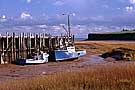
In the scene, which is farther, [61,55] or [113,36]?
[113,36]

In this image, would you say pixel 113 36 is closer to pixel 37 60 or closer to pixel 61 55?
pixel 61 55

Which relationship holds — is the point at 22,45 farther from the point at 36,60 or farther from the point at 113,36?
the point at 113,36

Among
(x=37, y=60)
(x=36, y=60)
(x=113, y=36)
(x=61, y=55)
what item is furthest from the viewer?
(x=113, y=36)

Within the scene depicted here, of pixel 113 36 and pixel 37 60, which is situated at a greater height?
pixel 113 36

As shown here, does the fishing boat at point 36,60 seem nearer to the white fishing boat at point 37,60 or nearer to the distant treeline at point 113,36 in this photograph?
the white fishing boat at point 37,60

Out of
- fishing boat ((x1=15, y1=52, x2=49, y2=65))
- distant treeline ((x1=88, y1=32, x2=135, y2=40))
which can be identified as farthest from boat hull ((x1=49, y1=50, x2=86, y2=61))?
distant treeline ((x1=88, y1=32, x2=135, y2=40))

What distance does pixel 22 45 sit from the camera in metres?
60.2

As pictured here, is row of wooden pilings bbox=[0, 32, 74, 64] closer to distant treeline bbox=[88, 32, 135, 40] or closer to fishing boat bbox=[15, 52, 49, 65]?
fishing boat bbox=[15, 52, 49, 65]

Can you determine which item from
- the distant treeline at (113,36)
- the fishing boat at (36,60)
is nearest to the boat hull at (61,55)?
the fishing boat at (36,60)

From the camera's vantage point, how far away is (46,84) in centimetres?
1919

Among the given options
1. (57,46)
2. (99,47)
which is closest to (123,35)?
(99,47)

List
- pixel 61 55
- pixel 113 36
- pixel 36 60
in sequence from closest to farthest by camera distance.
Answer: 1. pixel 36 60
2. pixel 61 55
3. pixel 113 36

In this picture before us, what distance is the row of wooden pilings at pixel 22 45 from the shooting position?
5791 centimetres

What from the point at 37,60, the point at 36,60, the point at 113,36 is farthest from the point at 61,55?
the point at 113,36
